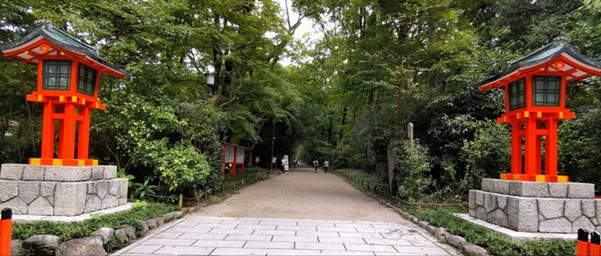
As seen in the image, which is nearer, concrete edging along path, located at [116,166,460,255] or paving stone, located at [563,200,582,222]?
concrete edging along path, located at [116,166,460,255]

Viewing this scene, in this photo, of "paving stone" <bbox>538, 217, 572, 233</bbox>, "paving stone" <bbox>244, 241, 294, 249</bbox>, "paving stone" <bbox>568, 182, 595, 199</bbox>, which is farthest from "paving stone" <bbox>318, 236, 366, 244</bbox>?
"paving stone" <bbox>568, 182, 595, 199</bbox>

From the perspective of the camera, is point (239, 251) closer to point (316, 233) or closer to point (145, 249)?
point (145, 249)

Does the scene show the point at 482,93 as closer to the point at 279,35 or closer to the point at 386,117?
the point at 386,117

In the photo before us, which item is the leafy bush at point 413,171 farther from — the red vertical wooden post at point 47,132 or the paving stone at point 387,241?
the red vertical wooden post at point 47,132

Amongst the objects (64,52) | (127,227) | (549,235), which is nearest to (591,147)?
(549,235)

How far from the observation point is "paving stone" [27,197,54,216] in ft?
20.0

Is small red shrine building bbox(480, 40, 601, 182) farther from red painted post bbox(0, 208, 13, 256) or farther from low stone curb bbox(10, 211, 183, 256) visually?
red painted post bbox(0, 208, 13, 256)

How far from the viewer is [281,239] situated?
20.8ft

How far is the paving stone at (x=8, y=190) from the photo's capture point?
6.15 meters

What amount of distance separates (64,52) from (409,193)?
31.3 feet

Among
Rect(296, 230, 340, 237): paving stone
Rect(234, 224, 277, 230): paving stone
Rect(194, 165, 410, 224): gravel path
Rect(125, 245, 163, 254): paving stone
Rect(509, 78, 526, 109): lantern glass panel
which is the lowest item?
Rect(194, 165, 410, 224): gravel path

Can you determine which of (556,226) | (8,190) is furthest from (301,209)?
(8,190)

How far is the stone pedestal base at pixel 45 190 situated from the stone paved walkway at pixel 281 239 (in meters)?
Result: 1.55

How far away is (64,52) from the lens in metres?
6.36
